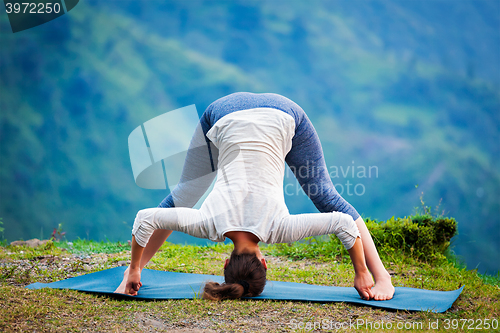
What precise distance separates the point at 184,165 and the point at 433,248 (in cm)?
272

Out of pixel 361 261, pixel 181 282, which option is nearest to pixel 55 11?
pixel 181 282

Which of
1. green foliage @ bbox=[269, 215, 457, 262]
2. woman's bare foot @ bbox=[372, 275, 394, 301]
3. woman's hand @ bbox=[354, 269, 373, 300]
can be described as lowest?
green foliage @ bbox=[269, 215, 457, 262]

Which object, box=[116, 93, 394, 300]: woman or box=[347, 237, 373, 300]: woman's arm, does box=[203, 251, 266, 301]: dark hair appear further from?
box=[347, 237, 373, 300]: woman's arm

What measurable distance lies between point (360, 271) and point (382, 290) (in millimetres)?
274

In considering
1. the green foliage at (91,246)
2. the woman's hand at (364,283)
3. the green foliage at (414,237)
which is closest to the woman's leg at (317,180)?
the woman's hand at (364,283)

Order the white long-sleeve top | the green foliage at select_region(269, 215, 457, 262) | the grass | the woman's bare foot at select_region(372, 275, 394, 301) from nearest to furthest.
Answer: the grass
the white long-sleeve top
the woman's bare foot at select_region(372, 275, 394, 301)
the green foliage at select_region(269, 215, 457, 262)

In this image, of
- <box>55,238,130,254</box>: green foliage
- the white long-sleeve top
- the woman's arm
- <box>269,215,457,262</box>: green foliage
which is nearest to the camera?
the white long-sleeve top

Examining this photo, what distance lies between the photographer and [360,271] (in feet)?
7.13

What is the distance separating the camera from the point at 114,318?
6.32 ft

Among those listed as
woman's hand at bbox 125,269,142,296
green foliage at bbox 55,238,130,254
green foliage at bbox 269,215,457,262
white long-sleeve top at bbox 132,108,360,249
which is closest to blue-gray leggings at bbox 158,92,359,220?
white long-sleeve top at bbox 132,108,360,249

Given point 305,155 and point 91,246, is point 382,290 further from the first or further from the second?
point 91,246

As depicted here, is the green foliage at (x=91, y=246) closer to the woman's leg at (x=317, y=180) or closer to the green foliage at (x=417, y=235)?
the woman's leg at (x=317, y=180)

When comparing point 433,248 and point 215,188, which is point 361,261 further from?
point 433,248

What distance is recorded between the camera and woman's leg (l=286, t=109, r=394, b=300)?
2346 millimetres
